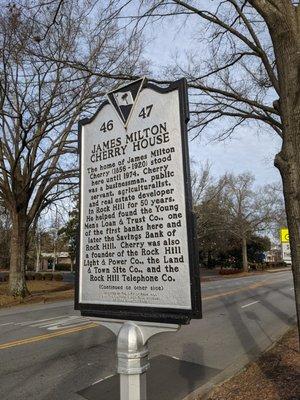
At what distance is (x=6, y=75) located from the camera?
58.6ft

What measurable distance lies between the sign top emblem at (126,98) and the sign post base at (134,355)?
1458mm

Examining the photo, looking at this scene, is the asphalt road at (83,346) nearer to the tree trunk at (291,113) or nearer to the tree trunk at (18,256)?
the tree trunk at (291,113)

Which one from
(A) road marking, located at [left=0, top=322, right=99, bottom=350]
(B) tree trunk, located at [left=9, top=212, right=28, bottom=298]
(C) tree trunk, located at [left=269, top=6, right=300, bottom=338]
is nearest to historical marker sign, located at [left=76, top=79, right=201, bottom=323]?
(C) tree trunk, located at [left=269, top=6, right=300, bottom=338]

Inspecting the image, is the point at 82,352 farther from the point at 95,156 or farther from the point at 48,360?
the point at 95,156

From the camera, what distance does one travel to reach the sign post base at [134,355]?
2.96m

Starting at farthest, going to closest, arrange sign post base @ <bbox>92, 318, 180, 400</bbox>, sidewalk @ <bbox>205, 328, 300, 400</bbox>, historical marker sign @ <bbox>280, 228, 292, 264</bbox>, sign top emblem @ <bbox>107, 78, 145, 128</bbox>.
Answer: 1. historical marker sign @ <bbox>280, 228, 292, 264</bbox>
2. sidewalk @ <bbox>205, 328, 300, 400</bbox>
3. sign top emblem @ <bbox>107, 78, 145, 128</bbox>
4. sign post base @ <bbox>92, 318, 180, 400</bbox>

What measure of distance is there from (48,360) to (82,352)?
85 cm

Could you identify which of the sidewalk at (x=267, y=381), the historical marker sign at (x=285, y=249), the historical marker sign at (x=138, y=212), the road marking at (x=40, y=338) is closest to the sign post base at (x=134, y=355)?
the historical marker sign at (x=138, y=212)

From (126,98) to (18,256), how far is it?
20171mm

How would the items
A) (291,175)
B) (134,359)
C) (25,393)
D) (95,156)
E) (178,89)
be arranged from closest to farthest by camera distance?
1. (134,359)
2. (178,89)
3. (95,156)
4. (291,175)
5. (25,393)

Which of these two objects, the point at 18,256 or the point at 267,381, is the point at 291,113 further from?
the point at 18,256

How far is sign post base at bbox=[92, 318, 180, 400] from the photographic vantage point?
296 centimetres

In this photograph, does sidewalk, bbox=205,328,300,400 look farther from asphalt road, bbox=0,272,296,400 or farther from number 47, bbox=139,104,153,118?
number 47, bbox=139,104,153,118

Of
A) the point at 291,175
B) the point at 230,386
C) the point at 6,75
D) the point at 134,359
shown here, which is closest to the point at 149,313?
the point at 134,359
